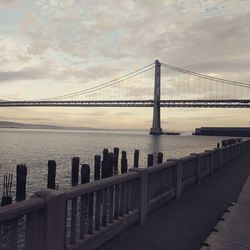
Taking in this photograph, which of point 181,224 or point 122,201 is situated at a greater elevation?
point 122,201

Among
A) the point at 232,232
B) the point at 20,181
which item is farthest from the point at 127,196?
the point at 20,181

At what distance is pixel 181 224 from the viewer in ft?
21.9

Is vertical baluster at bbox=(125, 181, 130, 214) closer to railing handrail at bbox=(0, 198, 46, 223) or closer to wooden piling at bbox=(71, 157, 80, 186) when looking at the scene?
railing handrail at bbox=(0, 198, 46, 223)

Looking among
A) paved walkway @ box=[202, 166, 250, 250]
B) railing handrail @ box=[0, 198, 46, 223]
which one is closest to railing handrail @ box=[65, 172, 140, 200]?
railing handrail @ box=[0, 198, 46, 223]

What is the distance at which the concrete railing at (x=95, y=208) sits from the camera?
388cm

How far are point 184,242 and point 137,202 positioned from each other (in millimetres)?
1303

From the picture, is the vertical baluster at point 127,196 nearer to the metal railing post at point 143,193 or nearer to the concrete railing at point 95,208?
the concrete railing at point 95,208

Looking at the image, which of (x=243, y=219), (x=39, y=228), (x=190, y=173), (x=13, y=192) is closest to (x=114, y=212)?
(x=39, y=228)

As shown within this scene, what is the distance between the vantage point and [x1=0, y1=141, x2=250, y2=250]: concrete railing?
3.88m

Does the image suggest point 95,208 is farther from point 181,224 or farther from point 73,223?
point 181,224

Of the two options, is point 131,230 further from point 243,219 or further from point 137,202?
point 243,219

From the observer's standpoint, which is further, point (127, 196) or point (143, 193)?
point (143, 193)

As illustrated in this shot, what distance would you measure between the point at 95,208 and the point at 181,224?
207cm

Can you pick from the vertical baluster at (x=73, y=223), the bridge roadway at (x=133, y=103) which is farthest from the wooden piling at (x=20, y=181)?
the bridge roadway at (x=133, y=103)
